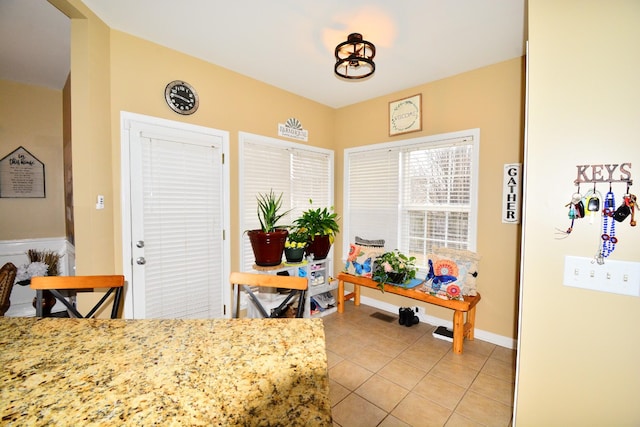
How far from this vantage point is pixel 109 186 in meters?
2.19

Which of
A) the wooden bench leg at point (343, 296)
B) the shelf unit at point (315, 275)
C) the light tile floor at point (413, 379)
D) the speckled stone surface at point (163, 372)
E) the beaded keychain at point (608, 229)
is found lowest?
the light tile floor at point (413, 379)

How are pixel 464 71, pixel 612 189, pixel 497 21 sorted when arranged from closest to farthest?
pixel 612 189
pixel 497 21
pixel 464 71

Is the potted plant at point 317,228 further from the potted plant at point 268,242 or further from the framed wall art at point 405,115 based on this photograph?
the framed wall art at point 405,115

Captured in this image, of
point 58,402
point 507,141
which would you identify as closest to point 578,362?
point 58,402

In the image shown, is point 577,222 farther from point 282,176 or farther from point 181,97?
point 181,97

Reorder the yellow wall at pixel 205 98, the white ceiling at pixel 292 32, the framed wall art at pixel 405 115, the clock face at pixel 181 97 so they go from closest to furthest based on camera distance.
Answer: the white ceiling at pixel 292 32
the yellow wall at pixel 205 98
the clock face at pixel 181 97
the framed wall art at pixel 405 115

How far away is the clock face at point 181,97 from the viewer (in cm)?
246

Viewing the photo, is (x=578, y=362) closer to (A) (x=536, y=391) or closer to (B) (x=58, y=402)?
(A) (x=536, y=391)

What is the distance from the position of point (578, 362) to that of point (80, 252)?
3.15m

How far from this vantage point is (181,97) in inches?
99.6

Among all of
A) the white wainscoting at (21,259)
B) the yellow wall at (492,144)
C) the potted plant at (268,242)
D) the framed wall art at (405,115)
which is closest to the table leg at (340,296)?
the potted plant at (268,242)

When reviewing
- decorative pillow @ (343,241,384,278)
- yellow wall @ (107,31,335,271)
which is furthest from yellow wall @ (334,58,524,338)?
yellow wall @ (107,31,335,271)

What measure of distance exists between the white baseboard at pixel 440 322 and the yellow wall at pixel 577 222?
5.18 feet

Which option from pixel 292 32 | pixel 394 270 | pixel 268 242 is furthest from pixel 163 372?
pixel 394 270
